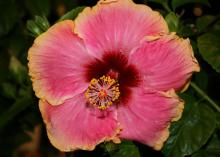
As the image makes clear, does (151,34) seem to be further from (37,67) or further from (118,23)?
(37,67)

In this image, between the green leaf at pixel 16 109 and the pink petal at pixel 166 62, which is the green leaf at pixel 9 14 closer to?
the green leaf at pixel 16 109

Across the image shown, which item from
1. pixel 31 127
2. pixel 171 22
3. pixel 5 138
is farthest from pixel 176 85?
pixel 5 138

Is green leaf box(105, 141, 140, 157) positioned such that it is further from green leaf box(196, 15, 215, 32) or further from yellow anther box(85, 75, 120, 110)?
green leaf box(196, 15, 215, 32)

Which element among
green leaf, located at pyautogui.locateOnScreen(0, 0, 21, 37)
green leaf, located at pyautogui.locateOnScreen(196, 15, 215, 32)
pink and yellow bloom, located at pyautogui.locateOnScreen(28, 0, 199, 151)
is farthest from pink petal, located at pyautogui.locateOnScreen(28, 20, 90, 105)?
green leaf, located at pyautogui.locateOnScreen(0, 0, 21, 37)

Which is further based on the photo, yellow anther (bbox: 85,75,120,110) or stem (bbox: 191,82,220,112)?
stem (bbox: 191,82,220,112)

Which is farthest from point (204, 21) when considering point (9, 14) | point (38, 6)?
point (9, 14)
